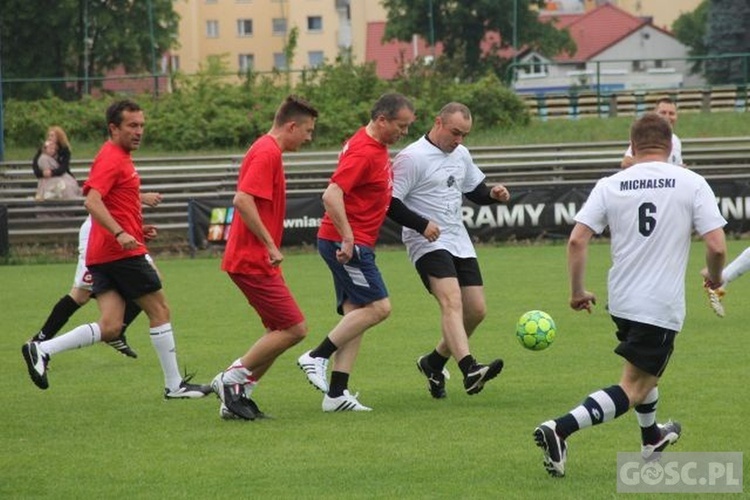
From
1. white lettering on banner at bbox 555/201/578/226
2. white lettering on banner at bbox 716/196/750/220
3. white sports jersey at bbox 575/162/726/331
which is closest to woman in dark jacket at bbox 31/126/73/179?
white lettering on banner at bbox 555/201/578/226

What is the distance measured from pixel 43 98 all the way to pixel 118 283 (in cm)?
2663

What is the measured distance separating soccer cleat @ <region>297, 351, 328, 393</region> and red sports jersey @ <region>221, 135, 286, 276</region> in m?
0.92

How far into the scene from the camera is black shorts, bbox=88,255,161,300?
32.5 ft

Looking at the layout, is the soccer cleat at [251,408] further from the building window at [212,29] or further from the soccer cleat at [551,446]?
the building window at [212,29]

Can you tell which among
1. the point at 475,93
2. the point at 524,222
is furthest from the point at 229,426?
the point at 475,93

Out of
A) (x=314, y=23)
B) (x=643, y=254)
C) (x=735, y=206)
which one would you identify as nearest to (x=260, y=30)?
(x=314, y=23)

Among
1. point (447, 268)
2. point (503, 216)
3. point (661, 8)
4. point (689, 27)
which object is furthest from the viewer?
point (661, 8)

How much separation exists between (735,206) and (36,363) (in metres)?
16.8

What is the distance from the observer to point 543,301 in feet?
53.8

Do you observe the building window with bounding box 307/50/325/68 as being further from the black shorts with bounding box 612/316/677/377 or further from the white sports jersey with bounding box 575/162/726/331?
the black shorts with bounding box 612/316/677/377

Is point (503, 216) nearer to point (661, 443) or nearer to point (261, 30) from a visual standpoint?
point (661, 443)

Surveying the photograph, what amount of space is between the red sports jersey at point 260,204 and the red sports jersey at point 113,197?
104 centimetres

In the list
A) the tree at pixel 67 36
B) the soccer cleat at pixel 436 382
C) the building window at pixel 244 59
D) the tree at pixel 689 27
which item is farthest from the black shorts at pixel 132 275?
the building window at pixel 244 59

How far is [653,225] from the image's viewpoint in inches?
275
